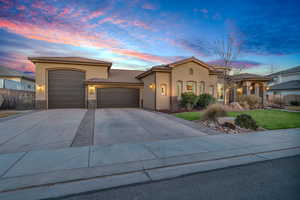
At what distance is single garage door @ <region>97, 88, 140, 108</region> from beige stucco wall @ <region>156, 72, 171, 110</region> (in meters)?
4.12

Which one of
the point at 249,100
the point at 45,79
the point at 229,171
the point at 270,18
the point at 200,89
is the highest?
the point at 270,18

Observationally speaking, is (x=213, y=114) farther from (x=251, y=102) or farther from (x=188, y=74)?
(x=251, y=102)

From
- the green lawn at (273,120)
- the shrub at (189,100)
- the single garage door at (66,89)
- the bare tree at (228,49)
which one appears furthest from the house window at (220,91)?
the single garage door at (66,89)

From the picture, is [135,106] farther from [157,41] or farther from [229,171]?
[229,171]

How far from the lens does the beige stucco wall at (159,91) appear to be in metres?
14.0

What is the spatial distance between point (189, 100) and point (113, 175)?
11771 millimetres

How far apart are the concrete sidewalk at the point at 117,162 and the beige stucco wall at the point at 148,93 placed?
9678 mm

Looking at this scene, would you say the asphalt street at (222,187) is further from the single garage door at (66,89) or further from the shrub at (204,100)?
the single garage door at (66,89)

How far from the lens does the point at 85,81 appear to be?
50.5 ft

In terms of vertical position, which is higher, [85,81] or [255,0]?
[255,0]

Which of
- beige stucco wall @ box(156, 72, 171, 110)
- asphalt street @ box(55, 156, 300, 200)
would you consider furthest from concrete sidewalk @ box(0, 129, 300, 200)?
beige stucco wall @ box(156, 72, 171, 110)

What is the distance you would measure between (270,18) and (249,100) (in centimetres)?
793

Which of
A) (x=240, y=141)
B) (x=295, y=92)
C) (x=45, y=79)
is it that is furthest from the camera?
(x=295, y=92)

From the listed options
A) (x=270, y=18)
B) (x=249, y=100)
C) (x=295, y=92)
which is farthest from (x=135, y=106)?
(x=295, y=92)
